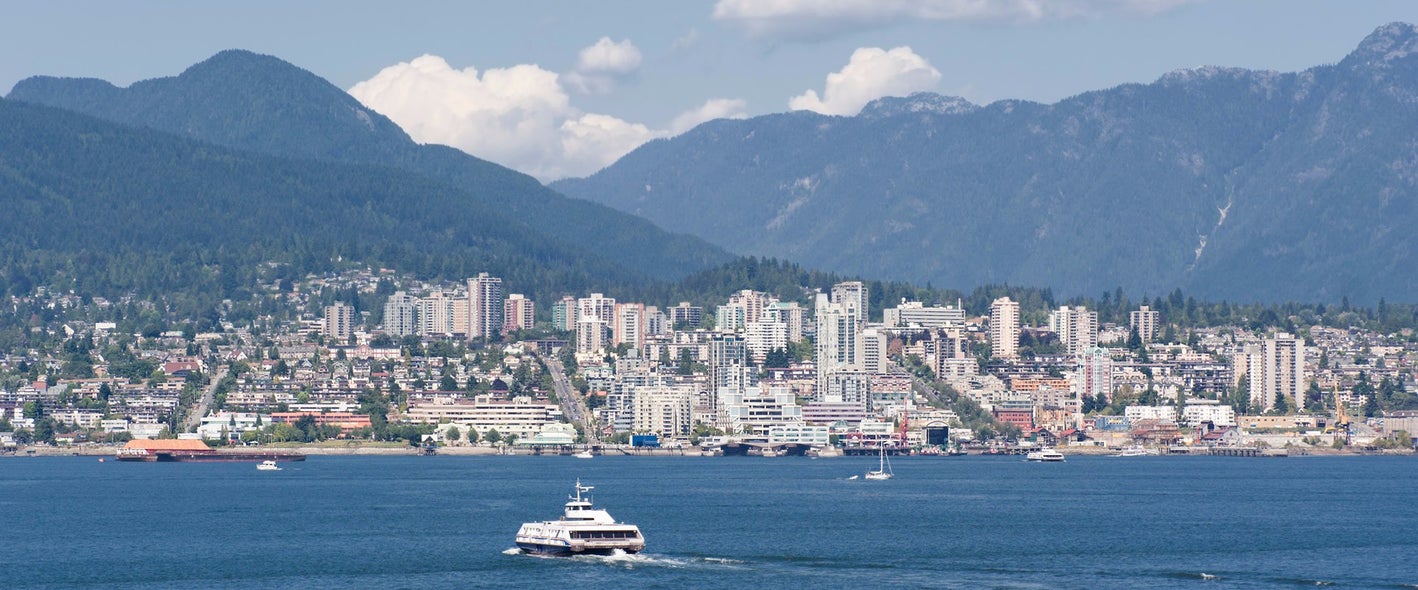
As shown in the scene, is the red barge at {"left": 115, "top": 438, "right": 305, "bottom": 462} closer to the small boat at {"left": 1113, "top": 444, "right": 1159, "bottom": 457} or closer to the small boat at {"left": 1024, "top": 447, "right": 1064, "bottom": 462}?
the small boat at {"left": 1024, "top": 447, "right": 1064, "bottom": 462}

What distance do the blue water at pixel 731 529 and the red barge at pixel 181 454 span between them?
24760 mm

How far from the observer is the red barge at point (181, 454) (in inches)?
6777

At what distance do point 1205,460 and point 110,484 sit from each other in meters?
82.1

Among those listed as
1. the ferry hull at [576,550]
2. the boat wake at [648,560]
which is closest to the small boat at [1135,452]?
the boat wake at [648,560]

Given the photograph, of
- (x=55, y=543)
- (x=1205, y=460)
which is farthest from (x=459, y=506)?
(x=1205, y=460)

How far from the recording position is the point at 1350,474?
147 metres

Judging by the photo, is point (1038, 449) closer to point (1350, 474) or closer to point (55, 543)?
point (1350, 474)

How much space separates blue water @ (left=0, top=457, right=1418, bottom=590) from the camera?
73875mm

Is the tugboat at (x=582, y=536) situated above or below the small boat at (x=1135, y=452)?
below

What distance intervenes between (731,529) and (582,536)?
15.5 meters

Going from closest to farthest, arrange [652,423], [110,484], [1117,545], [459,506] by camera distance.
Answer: [1117,545]
[459,506]
[110,484]
[652,423]

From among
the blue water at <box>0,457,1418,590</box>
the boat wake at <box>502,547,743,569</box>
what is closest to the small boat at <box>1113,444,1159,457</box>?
the blue water at <box>0,457,1418,590</box>

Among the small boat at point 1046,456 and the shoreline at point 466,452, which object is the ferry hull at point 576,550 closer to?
the small boat at point 1046,456

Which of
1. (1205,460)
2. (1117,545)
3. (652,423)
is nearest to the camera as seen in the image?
(1117,545)
